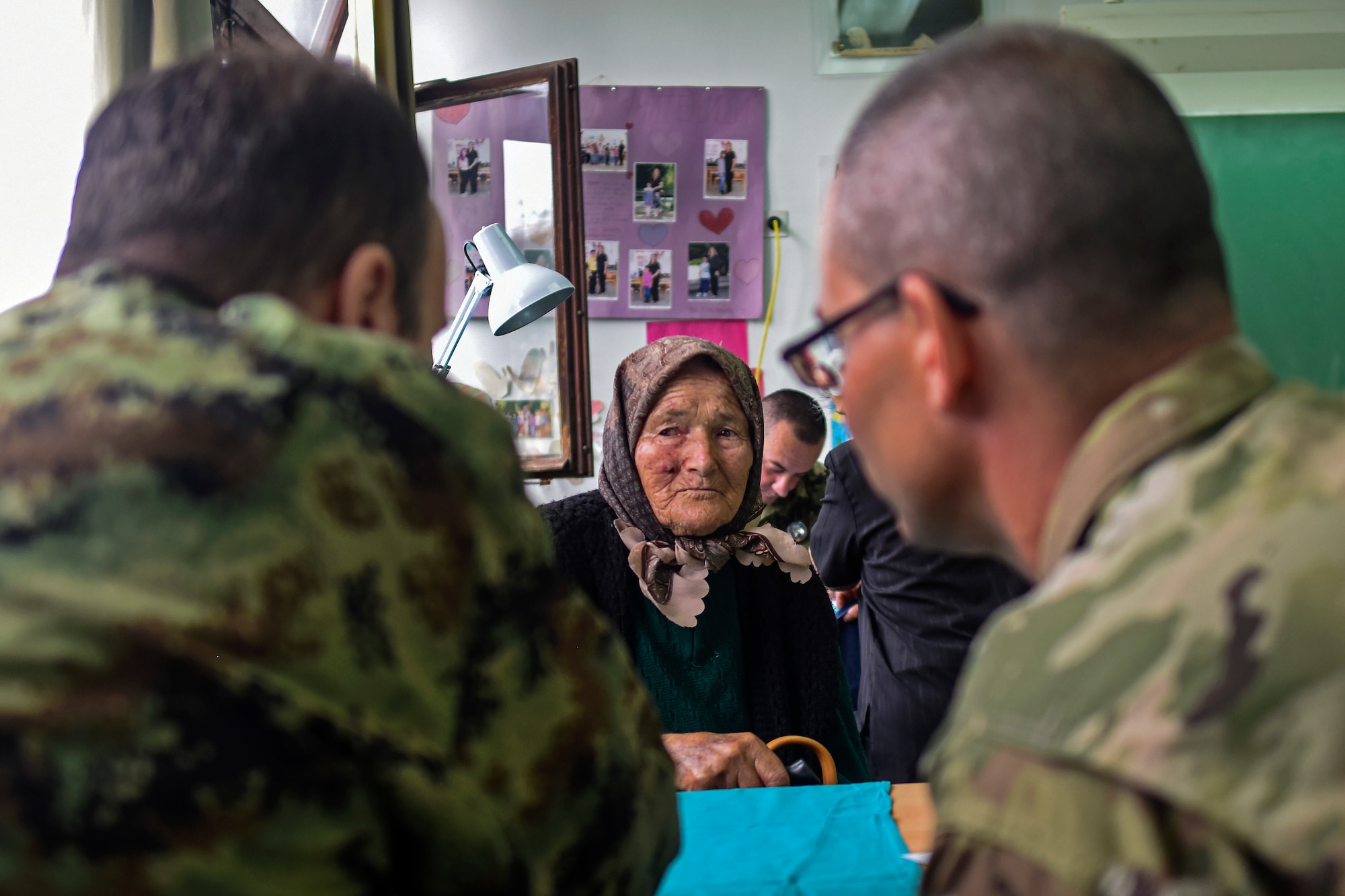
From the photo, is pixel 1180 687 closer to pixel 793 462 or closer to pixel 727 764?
pixel 727 764

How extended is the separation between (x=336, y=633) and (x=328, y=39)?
1.61 meters

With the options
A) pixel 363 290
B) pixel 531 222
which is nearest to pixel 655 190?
pixel 531 222

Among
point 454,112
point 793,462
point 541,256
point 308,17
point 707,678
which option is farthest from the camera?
point 793,462

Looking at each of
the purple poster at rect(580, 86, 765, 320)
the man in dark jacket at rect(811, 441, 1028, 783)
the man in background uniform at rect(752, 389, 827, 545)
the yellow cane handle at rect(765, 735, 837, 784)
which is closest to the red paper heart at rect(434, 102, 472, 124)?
the man in dark jacket at rect(811, 441, 1028, 783)

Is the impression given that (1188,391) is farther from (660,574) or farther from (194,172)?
(660,574)

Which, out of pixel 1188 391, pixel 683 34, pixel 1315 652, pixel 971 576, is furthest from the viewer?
pixel 683 34

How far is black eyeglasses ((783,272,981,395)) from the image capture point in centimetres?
70

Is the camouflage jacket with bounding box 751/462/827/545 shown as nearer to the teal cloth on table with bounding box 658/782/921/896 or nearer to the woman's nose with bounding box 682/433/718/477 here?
the woman's nose with bounding box 682/433/718/477

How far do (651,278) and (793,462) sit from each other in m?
0.94

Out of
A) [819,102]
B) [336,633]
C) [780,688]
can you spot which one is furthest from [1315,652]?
[819,102]

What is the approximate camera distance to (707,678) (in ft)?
6.20

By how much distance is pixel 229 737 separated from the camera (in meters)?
0.51

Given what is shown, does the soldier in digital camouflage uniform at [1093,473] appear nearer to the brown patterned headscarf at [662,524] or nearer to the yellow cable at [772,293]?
the brown patterned headscarf at [662,524]

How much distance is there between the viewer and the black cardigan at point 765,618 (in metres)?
1.88
